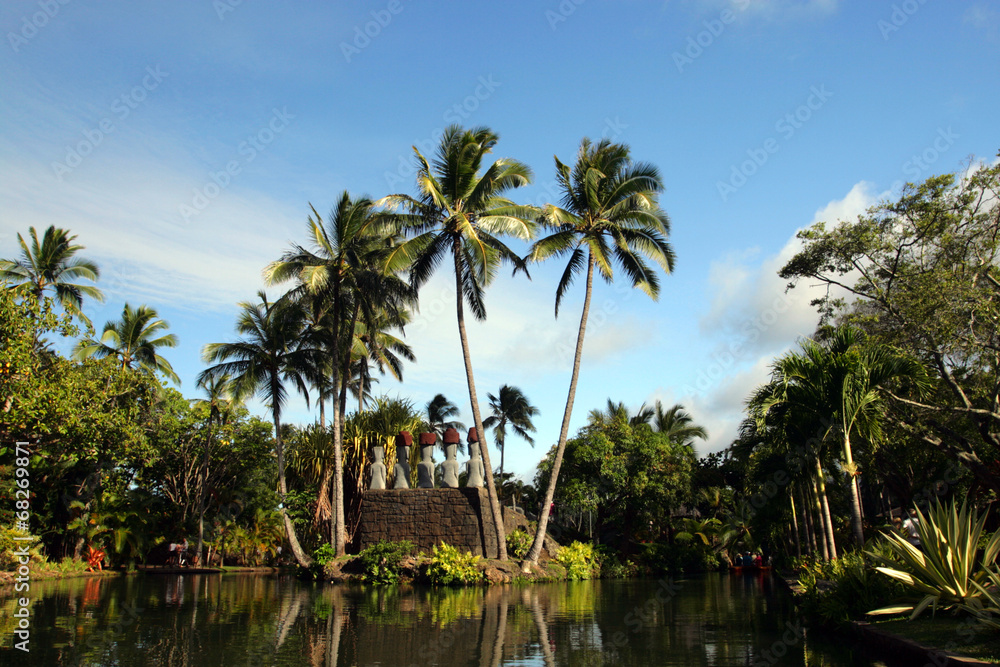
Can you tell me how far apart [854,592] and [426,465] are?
573 inches

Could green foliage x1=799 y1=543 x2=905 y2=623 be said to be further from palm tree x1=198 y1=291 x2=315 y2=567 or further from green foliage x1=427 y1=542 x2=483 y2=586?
palm tree x1=198 y1=291 x2=315 y2=567

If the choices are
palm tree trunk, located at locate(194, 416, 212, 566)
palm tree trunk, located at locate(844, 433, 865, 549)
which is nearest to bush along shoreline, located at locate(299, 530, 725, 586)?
palm tree trunk, located at locate(194, 416, 212, 566)

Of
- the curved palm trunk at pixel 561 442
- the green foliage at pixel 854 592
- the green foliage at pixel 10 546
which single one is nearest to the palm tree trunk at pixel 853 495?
the green foliage at pixel 854 592

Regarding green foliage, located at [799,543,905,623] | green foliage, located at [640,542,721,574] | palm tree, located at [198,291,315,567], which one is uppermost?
palm tree, located at [198,291,315,567]

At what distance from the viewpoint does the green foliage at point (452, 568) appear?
1956 cm

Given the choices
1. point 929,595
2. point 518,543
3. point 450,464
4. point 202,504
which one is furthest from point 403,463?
point 929,595

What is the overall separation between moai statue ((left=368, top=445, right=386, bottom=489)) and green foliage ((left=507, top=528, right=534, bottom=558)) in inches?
182

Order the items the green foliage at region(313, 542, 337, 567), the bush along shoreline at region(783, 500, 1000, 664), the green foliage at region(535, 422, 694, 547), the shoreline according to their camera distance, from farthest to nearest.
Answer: the green foliage at region(535, 422, 694, 547), the green foliage at region(313, 542, 337, 567), the bush along shoreline at region(783, 500, 1000, 664), the shoreline

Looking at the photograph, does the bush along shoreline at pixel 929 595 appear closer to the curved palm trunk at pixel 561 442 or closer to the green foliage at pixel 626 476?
the curved palm trunk at pixel 561 442

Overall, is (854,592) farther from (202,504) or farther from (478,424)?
(202,504)

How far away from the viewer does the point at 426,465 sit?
22.4 m

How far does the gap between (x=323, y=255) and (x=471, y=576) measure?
12.2 m

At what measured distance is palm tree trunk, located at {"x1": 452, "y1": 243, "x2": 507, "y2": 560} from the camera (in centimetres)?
2112

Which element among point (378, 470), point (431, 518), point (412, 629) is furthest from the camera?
point (378, 470)
